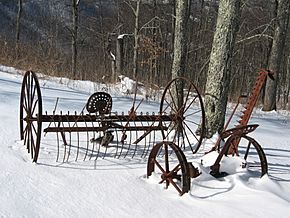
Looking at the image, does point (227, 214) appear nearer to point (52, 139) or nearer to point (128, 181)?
point (128, 181)

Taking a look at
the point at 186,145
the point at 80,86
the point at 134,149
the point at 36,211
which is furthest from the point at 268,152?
the point at 80,86

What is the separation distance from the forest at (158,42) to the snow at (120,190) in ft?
5.66

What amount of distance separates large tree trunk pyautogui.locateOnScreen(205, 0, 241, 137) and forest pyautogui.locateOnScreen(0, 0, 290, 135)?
1 cm

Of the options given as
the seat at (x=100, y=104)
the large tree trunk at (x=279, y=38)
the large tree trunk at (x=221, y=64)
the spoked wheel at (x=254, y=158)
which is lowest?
the spoked wheel at (x=254, y=158)

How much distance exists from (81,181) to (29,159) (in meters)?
0.70

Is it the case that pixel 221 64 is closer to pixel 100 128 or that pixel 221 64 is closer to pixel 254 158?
pixel 254 158

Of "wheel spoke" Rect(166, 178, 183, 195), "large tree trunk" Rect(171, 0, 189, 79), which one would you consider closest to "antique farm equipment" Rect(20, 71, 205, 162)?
"wheel spoke" Rect(166, 178, 183, 195)

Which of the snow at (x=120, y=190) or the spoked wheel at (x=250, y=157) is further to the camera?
the spoked wheel at (x=250, y=157)

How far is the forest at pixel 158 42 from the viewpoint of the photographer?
5.95m

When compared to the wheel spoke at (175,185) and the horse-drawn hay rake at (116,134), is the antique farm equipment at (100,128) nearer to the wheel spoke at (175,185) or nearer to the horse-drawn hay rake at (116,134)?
the horse-drawn hay rake at (116,134)

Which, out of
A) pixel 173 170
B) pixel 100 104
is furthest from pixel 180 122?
pixel 173 170

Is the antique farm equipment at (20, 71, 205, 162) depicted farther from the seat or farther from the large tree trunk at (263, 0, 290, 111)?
the large tree trunk at (263, 0, 290, 111)

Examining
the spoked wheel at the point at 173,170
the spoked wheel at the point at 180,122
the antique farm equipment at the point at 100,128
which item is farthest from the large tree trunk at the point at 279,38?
the spoked wheel at the point at 173,170

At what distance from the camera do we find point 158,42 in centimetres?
1666
